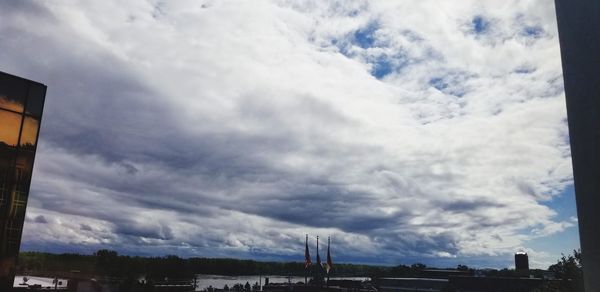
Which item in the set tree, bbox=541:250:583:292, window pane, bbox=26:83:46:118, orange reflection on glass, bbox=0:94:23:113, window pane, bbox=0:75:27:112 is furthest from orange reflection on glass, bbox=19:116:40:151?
tree, bbox=541:250:583:292

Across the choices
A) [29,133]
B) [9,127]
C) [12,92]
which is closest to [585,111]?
[9,127]

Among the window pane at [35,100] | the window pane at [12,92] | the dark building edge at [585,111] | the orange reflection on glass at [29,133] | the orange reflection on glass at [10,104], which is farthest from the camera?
the window pane at [35,100]

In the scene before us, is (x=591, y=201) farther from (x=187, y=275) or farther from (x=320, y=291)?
(x=187, y=275)

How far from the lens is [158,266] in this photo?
15438 centimetres

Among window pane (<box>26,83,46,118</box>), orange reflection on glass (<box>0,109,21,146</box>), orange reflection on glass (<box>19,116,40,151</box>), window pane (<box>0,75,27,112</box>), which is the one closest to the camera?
orange reflection on glass (<box>0,109,21,146</box>)

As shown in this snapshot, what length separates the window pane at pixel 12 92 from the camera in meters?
28.8

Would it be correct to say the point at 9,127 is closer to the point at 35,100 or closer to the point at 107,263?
the point at 35,100

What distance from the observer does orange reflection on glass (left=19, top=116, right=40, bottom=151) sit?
29438 millimetres

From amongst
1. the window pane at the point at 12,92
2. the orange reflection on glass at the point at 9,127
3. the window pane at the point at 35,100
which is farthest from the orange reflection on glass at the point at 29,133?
the window pane at the point at 12,92

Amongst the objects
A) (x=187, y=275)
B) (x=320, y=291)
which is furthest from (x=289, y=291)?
(x=187, y=275)

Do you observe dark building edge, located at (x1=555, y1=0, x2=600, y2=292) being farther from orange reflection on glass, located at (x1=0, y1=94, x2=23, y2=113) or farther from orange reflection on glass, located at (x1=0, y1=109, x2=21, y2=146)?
orange reflection on glass, located at (x1=0, y1=94, x2=23, y2=113)

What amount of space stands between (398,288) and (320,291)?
3564 centimetres

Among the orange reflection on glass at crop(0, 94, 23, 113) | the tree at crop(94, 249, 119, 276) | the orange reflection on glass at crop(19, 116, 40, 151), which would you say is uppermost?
the orange reflection on glass at crop(0, 94, 23, 113)

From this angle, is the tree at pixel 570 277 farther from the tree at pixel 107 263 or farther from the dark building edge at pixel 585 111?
the tree at pixel 107 263
